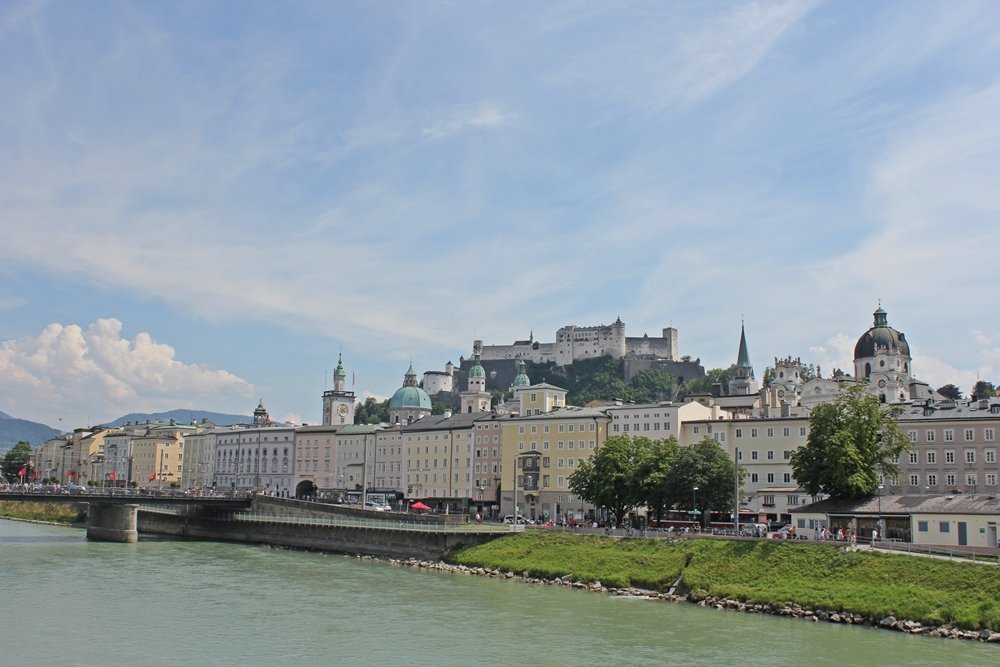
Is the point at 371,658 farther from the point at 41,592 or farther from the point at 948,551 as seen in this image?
the point at 948,551

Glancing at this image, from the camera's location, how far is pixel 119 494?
283ft

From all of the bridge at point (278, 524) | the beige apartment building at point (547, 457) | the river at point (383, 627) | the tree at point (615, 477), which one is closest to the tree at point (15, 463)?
the bridge at point (278, 524)

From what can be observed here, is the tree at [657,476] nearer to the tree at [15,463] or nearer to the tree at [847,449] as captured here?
the tree at [847,449]

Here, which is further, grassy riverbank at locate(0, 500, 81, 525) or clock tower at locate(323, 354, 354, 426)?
clock tower at locate(323, 354, 354, 426)

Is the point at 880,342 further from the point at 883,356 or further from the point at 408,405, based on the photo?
the point at 408,405

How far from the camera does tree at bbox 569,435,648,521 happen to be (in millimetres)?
70875

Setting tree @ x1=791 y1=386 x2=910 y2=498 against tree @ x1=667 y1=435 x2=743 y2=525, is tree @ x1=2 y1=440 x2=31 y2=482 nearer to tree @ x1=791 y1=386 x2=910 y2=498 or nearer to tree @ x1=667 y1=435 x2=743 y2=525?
tree @ x1=667 y1=435 x2=743 y2=525

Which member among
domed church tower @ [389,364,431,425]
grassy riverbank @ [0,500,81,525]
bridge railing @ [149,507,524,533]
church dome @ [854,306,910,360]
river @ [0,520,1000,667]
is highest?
church dome @ [854,306,910,360]

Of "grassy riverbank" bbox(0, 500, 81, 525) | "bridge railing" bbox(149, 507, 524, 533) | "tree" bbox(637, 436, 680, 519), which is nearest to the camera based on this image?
"tree" bbox(637, 436, 680, 519)

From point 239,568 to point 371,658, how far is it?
31856 mm

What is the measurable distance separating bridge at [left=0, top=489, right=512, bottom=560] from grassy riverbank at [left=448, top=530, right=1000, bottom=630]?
715cm

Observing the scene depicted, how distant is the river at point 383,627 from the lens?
114ft

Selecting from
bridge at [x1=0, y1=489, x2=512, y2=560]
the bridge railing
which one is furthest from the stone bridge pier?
the bridge railing

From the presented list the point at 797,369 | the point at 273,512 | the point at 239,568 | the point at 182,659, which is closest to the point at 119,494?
the point at 273,512
